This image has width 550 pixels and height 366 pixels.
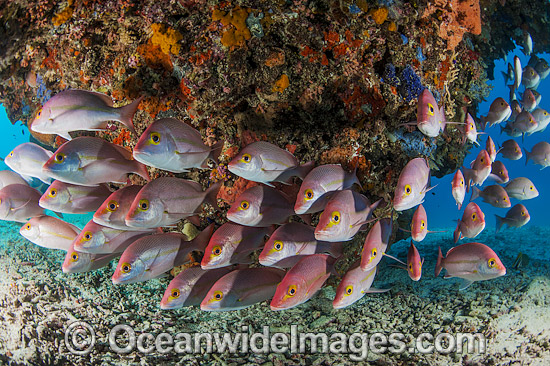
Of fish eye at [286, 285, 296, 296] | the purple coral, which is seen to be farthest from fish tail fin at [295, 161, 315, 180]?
the purple coral

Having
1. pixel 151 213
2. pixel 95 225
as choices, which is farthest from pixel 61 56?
pixel 151 213

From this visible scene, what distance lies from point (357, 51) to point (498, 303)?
10.9 feet

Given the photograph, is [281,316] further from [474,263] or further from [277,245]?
[474,263]

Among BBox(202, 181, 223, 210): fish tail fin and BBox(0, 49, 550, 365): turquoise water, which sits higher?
BBox(202, 181, 223, 210): fish tail fin

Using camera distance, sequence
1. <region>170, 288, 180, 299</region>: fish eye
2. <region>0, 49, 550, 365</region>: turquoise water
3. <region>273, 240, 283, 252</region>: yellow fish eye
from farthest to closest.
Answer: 1. <region>0, 49, 550, 365</region>: turquoise water
2. <region>170, 288, 180, 299</region>: fish eye
3. <region>273, 240, 283, 252</region>: yellow fish eye

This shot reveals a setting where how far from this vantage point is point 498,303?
11.3 ft

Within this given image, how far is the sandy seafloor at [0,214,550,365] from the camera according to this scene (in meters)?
2.92

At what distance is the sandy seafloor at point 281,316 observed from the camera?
2916 mm

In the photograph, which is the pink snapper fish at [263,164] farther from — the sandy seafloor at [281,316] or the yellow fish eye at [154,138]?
the sandy seafloor at [281,316]

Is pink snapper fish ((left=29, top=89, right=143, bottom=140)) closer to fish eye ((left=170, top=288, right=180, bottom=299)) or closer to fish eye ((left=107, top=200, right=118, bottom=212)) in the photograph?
fish eye ((left=107, top=200, right=118, bottom=212))

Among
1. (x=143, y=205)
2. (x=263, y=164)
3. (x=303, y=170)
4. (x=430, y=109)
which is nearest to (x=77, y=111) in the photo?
(x=143, y=205)

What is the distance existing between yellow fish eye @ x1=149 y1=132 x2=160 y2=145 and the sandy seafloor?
84.2 inches

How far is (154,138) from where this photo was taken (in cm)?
232

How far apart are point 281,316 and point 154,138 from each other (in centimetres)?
251
